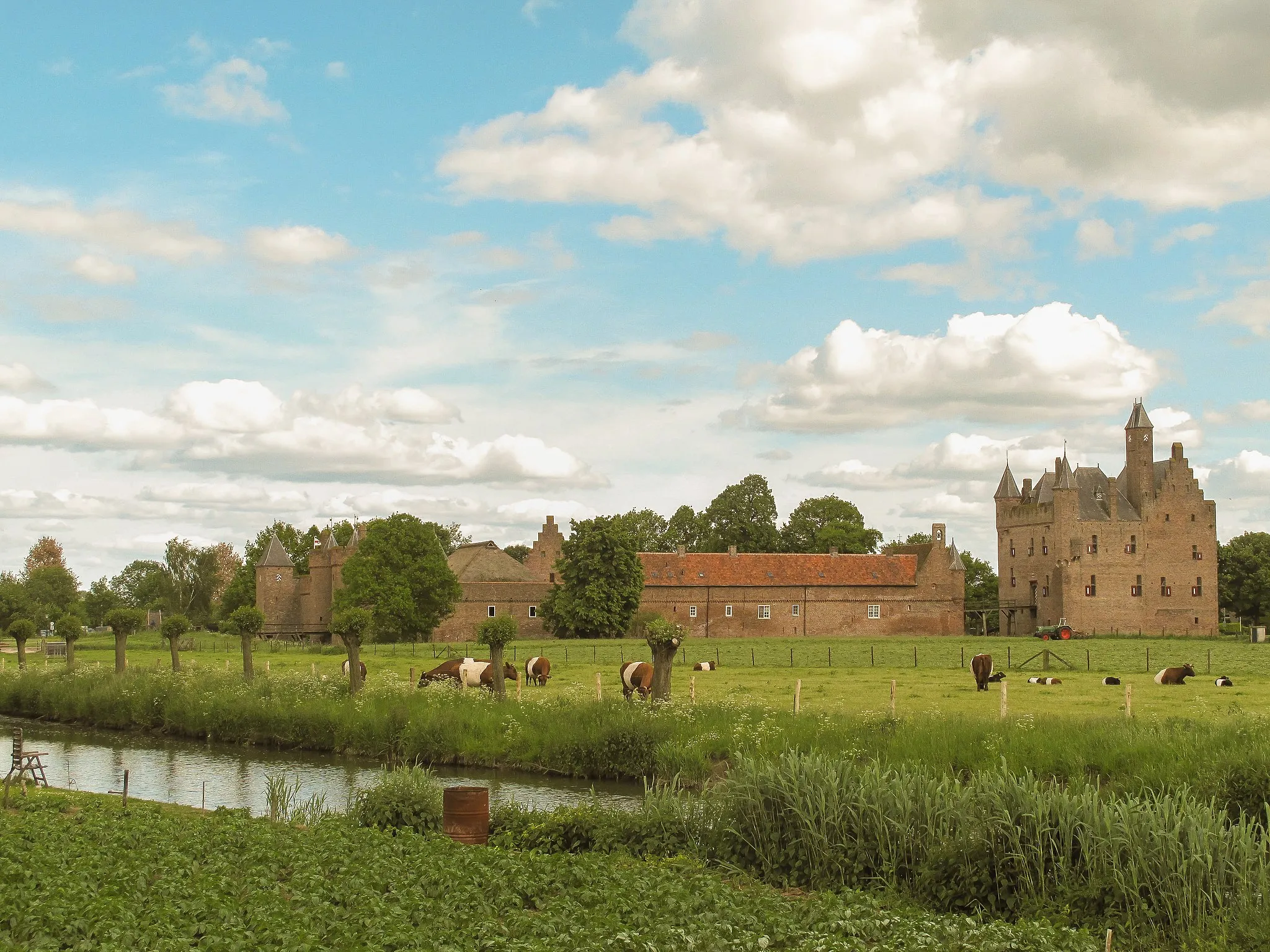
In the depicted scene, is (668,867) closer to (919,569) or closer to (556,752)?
(556,752)

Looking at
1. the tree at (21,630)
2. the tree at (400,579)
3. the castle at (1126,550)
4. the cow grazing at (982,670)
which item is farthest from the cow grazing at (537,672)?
the castle at (1126,550)

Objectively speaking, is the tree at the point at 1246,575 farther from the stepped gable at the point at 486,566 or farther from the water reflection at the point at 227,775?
the water reflection at the point at 227,775

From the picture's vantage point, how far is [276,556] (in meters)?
74.0

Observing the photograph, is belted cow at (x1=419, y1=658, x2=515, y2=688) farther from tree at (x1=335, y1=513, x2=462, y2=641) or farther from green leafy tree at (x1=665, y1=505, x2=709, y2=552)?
green leafy tree at (x1=665, y1=505, x2=709, y2=552)

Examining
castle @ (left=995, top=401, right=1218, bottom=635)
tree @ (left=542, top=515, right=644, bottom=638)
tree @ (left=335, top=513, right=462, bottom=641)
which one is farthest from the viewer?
castle @ (left=995, top=401, right=1218, bottom=635)

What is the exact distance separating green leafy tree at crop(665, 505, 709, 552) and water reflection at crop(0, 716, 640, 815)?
68.6 meters

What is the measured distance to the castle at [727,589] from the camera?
230ft

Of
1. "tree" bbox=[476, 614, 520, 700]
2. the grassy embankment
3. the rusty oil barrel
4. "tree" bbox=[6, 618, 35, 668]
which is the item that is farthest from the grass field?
the grassy embankment

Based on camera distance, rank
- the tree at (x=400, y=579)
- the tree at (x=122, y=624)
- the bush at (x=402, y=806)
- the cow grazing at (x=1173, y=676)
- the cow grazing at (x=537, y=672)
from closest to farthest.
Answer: the bush at (x=402, y=806)
the cow grazing at (x=1173, y=676)
the cow grazing at (x=537, y=672)
the tree at (x=122, y=624)
the tree at (x=400, y=579)

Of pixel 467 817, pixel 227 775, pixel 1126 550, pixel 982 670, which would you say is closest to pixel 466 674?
pixel 227 775

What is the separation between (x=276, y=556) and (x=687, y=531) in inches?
1413

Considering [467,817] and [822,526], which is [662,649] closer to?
[467,817]

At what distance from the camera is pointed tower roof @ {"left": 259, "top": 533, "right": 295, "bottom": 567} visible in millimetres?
73625

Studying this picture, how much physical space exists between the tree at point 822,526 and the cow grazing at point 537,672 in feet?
188
